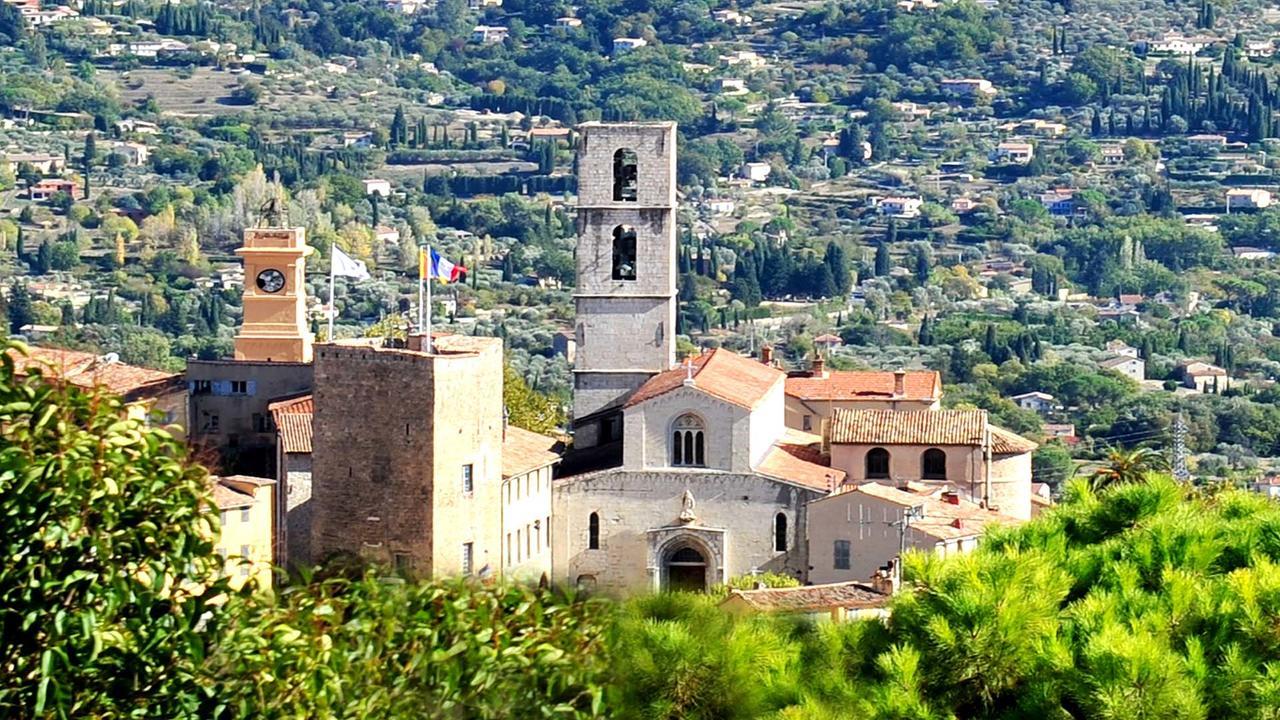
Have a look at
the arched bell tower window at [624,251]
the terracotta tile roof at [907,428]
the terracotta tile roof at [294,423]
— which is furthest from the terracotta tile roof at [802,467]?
the terracotta tile roof at [294,423]

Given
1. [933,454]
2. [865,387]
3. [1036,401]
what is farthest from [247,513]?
[1036,401]

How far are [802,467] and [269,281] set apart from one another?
1263 centimetres

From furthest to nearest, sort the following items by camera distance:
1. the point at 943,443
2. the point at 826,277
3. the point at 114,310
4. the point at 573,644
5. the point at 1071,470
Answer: the point at 826,277 → the point at 114,310 → the point at 1071,470 → the point at 943,443 → the point at 573,644

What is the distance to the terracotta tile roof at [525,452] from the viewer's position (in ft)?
177

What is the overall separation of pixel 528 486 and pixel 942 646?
28845 millimetres

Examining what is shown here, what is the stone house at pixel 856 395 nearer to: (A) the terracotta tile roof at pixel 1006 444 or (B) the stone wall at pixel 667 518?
(A) the terracotta tile roof at pixel 1006 444

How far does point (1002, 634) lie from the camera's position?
25.8 meters

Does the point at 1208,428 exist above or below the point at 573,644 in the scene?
below

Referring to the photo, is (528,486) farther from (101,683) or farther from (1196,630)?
(101,683)

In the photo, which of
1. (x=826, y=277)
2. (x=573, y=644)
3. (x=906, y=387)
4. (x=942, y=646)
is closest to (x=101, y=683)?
(x=573, y=644)

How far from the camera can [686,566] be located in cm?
5675

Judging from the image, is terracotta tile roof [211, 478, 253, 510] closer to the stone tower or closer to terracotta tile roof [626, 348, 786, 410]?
terracotta tile roof [626, 348, 786, 410]

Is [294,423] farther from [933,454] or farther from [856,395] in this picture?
[856,395]

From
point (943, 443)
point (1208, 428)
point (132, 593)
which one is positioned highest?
point (132, 593)
